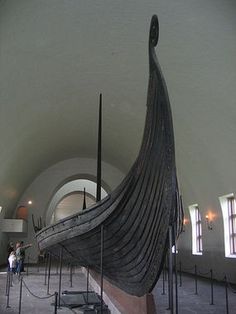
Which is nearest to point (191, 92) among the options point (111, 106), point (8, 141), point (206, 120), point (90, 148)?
point (206, 120)

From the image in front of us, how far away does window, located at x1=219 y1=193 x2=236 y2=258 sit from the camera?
12.4 m

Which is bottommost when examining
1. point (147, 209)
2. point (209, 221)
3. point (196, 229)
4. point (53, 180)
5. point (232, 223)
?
point (147, 209)

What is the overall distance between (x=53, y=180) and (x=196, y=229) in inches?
346

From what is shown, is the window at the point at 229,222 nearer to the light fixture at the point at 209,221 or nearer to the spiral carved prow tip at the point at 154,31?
the light fixture at the point at 209,221

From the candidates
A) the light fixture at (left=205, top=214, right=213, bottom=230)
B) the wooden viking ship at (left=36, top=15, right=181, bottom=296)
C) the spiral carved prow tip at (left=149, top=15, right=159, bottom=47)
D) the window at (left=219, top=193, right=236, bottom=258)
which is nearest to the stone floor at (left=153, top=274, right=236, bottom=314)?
the window at (left=219, top=193, right=236, bottom=258)

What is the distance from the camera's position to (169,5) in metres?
7.80

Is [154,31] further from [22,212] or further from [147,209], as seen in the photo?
[22,212]

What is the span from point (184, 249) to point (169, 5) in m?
11.3

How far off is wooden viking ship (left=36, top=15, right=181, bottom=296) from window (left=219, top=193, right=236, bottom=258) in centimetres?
683

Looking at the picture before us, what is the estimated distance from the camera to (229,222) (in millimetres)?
12656

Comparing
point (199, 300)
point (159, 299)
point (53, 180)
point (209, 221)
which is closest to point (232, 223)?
point (209, 221)

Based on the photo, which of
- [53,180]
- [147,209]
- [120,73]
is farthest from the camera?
[53,180]

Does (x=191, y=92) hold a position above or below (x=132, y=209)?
above

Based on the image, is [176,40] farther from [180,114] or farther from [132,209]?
[132,209]
